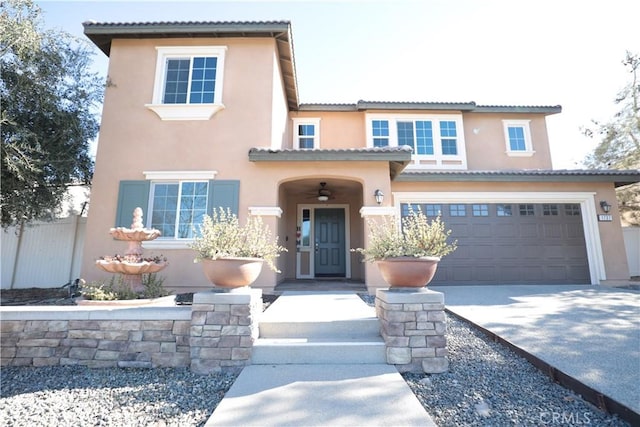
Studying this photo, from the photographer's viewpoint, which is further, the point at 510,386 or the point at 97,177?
the point at 97,177

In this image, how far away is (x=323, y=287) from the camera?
678 centimetres

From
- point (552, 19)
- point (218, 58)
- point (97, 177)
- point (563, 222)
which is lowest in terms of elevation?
point (563, 222)

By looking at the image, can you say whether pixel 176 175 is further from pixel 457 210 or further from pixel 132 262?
pixel 457 210

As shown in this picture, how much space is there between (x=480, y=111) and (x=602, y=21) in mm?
3822

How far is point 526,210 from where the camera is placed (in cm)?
798

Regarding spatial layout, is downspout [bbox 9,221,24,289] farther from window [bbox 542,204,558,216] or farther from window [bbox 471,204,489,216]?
window [bbox 542,204,558,216]

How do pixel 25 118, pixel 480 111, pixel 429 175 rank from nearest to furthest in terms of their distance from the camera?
pixel 25 118
pixel 429 175
pixel 480 111

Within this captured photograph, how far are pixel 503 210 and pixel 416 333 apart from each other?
6498 mm

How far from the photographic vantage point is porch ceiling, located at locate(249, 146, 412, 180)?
21.3ft

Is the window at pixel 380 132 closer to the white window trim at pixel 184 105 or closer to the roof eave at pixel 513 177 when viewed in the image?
the roof eave at pixel 513 177

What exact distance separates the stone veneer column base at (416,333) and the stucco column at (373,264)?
323cm

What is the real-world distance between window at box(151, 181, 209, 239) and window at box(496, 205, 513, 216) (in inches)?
303

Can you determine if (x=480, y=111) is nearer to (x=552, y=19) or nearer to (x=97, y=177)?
(x=552, y=19)

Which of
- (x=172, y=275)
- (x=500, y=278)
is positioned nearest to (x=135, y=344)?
(x=172, y=275)
